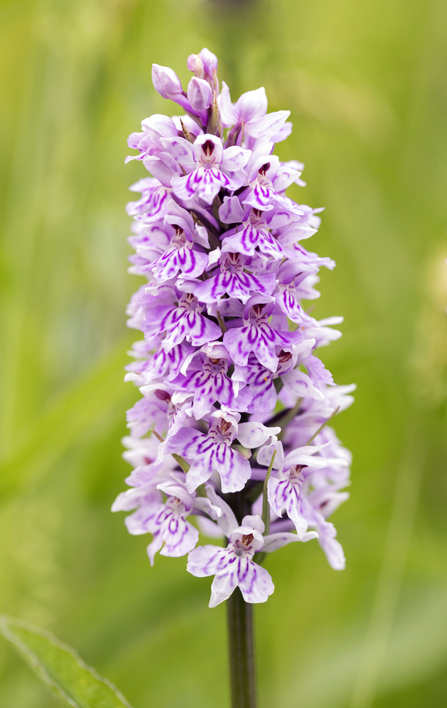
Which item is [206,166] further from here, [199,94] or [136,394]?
[136,394]

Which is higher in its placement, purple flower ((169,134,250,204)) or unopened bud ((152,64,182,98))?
unopened bud ((152,64,182,98))

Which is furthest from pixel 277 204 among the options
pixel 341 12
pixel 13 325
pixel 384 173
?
pixel 341 12

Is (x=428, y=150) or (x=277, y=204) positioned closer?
(x=277, y=204)

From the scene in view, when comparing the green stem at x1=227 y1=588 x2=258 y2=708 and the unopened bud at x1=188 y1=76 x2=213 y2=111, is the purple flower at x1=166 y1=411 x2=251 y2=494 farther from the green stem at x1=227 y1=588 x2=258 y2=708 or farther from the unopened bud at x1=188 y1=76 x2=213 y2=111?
the unopened bud at x1=188 y1=76 x2=213 y2=111

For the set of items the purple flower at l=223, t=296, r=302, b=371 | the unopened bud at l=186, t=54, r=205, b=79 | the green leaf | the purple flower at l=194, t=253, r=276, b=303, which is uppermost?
the unopened bud at l=186, t=54, r=205, b=79

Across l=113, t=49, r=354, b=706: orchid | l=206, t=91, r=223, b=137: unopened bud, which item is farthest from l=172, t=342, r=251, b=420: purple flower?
l=206, t=91, r=223, b=137: unopened bud

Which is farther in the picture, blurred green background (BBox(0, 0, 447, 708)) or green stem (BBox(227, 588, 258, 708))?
blurred green background (BBox(0, 0, 447, 708))

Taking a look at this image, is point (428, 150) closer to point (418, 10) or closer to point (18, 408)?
point (418, 10)
